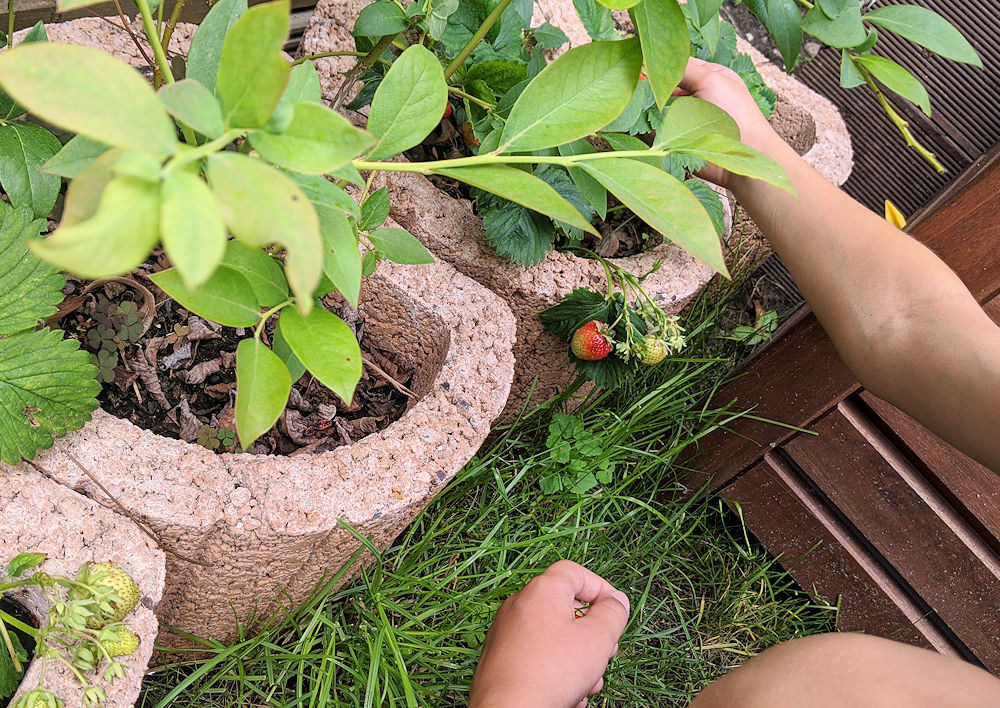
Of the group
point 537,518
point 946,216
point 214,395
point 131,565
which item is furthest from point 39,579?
point 946,216

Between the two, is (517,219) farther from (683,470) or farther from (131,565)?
(683,470)

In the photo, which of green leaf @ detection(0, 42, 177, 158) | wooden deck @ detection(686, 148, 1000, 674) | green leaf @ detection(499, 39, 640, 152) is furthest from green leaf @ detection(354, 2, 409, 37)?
wooden deck @ detection(686, 148, 1000, 674)

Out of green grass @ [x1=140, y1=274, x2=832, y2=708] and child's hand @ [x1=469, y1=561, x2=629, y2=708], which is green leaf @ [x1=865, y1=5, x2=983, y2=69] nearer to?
child's hand @ [x1=469, y1=561, x2=629, y2=708]

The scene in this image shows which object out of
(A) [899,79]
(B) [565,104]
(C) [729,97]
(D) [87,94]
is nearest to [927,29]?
(A) [899,79]

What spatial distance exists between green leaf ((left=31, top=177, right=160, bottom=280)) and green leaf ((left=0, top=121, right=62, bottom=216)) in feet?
1.74

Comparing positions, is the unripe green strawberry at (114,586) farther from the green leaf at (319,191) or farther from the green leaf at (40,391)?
the green leaf at (319,191)

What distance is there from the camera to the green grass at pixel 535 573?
1205 mm

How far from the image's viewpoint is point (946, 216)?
1.09 m

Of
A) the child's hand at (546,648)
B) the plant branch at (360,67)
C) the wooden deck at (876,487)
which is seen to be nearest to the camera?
the child's hand at (546,648)

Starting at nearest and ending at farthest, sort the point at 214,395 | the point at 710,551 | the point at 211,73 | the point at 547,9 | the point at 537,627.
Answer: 1. the point at 211,73
2. the point at 537,627
3. the point at 214,395
4. the point at 547,9
5. the point at 710,551

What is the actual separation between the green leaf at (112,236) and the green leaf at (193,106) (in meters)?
0.06

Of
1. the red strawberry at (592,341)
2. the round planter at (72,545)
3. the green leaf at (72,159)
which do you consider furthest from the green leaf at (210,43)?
the red strawberry at (592,341)

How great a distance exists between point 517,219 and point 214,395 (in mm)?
470

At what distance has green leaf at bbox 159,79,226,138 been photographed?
1.28 feet
